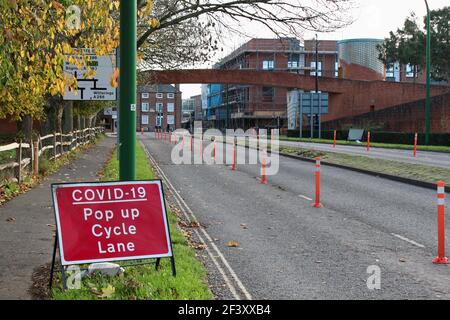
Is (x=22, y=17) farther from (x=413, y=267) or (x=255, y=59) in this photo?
(x=255, y=59)

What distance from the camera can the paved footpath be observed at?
231 inches

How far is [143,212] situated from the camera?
6023mm

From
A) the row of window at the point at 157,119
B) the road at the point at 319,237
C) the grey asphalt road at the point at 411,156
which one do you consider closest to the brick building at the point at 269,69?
the row of window at the point at 157,119

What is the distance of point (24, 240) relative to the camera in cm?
807

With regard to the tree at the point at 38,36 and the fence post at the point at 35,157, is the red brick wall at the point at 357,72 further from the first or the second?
the tree at the point at 38,36

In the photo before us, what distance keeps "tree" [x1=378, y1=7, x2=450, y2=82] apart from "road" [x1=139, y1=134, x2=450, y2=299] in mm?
51441

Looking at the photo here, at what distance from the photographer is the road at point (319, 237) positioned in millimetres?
6297

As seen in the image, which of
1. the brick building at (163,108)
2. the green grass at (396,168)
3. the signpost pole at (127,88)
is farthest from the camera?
the brick building at (163,108)

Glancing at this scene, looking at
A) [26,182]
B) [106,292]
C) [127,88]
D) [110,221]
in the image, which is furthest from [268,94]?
[106,292]

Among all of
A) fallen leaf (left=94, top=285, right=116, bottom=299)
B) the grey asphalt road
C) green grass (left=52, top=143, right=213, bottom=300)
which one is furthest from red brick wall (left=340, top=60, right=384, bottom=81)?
fallen leaf (left=94, top=285, right=116, bottom=299)

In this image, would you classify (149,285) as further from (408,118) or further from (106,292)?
(408,118)

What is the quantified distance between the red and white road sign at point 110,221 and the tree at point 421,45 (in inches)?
2464

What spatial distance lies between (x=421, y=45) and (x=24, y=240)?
64884 mm
